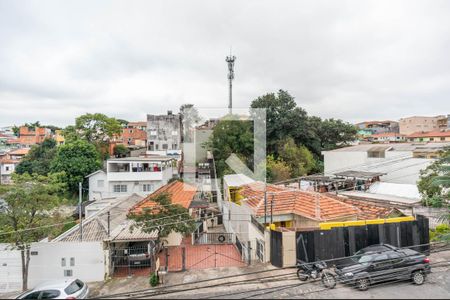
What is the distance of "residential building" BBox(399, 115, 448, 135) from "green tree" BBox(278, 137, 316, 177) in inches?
1603

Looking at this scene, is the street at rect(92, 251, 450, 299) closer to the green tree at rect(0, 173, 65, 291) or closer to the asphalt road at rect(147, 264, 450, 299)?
the asphalt road at rect(147, 264, 450, 299)

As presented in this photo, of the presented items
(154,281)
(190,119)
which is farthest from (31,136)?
(154,281)

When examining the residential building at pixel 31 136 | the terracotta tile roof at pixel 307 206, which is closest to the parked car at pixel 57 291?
the terracotta tile roof at pixel 307 206

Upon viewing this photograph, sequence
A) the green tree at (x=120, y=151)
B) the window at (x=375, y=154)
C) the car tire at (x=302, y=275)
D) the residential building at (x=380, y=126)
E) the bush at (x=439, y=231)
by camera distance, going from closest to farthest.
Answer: the car tire at (x=302, y=275) → the bush at (x=439, y=231) → the window at (x=375, y=154) → the green tree at (x=120, y=151) → the residential building at (x=380, y=126)

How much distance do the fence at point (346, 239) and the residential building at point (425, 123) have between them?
57.0 metres

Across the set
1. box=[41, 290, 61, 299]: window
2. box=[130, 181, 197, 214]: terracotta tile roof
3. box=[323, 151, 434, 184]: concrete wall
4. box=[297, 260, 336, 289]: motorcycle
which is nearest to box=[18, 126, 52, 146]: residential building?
box=[130, 181, 197, 214]: terracotta tile roof

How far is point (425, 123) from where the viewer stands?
5925cm

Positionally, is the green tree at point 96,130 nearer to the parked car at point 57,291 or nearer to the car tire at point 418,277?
the parked car at point 57,291

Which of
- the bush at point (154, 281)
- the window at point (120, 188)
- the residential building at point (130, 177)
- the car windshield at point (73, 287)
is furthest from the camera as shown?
the window at point (120, 188)

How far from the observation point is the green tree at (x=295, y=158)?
30578 millimetres

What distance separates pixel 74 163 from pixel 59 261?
19.4 m

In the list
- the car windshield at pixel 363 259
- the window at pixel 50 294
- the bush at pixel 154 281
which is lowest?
the bush at pixel 154 281

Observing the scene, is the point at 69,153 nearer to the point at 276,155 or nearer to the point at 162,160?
the point at 162,160

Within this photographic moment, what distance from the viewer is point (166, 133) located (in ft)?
151
